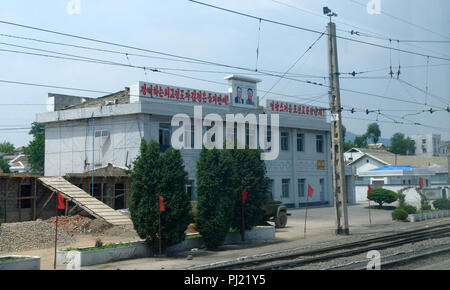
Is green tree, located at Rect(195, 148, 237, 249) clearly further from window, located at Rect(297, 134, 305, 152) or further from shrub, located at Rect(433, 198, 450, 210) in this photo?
window, located at Rect(297, 134, 305, 152)

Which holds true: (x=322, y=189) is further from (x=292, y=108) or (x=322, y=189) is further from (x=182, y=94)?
(x=182, y=94)

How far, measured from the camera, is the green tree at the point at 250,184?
20.7 meters

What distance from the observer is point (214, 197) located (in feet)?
60.6

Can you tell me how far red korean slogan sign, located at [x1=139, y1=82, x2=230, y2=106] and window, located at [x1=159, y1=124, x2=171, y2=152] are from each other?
85.2 inches

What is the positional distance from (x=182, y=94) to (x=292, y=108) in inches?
517

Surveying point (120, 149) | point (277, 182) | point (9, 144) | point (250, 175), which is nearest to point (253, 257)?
point (250, 175)

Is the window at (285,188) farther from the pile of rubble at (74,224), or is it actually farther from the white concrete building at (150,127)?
the pile of rubble at (74,224)

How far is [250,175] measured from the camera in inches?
823

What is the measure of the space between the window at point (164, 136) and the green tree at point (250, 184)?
36.4 feet

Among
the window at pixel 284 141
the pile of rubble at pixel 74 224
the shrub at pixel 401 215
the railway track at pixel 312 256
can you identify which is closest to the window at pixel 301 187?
the window at pixel 284 141

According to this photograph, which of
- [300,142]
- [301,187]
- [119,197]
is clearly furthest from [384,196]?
[119,197]

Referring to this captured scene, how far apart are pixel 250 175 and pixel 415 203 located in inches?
1231

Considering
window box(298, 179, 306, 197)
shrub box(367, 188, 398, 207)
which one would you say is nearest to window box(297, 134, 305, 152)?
window box(298, 179, 306, 197)
